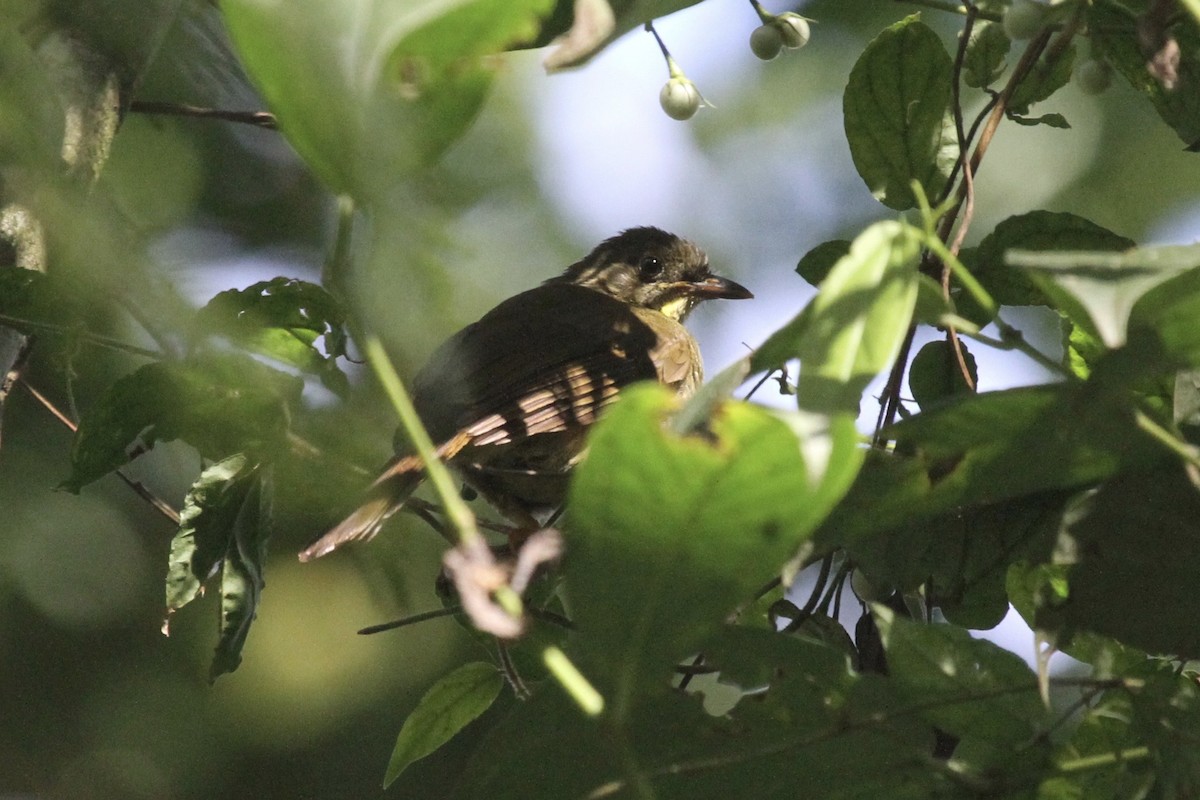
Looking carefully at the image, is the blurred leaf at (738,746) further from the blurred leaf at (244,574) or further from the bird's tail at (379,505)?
the bird's tail at (379,505)

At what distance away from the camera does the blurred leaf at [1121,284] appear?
126 cm

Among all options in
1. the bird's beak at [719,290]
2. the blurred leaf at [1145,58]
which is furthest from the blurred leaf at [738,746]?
the bird's beak at [719,290]

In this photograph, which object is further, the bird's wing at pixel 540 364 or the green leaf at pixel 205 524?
the bird's wing at pixel 540 364

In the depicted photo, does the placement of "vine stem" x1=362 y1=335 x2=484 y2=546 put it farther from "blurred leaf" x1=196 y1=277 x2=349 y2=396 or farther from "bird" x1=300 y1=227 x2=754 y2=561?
"bird" x1=300 y1=227 x2=754 y2=561

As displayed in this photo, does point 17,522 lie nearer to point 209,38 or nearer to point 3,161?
point 209,38

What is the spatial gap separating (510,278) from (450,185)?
0.77 meters

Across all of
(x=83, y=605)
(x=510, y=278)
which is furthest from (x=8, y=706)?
(x=510, y=278)

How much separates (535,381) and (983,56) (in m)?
2.02

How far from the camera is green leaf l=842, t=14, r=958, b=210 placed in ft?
8.28

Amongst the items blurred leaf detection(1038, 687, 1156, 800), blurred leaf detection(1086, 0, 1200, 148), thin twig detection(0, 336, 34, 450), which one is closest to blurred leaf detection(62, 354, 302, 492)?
thin twig detection(0, 336, 34, 450)

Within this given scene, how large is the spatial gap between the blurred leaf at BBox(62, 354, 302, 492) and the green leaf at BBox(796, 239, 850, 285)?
3.37 feet

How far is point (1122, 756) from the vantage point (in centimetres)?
168

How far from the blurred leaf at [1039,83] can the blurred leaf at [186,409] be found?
149 cm

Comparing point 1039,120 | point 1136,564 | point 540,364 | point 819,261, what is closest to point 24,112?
point 819,261
